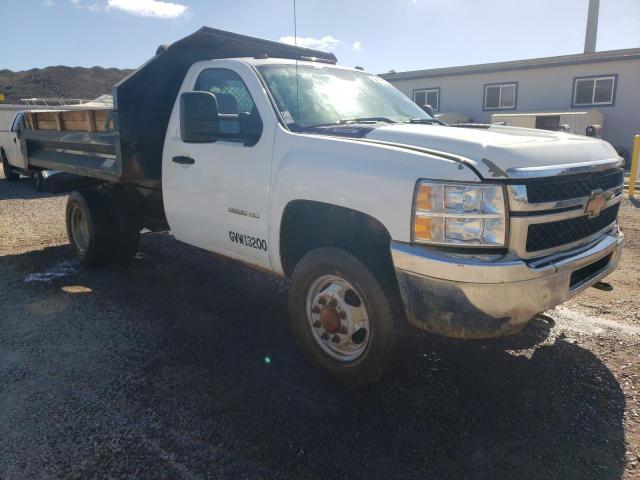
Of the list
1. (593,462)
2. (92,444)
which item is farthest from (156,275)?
(593,462)

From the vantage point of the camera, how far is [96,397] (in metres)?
3.19

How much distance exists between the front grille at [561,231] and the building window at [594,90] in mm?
20328

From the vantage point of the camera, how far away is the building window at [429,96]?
25156mm

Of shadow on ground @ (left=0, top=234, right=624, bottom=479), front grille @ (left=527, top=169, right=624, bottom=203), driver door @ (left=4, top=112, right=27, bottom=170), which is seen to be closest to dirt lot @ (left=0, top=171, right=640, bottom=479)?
shadow on ground @ (left=0, top=234, right=624, bottom=479)

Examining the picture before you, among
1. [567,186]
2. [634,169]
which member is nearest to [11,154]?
[567,186]

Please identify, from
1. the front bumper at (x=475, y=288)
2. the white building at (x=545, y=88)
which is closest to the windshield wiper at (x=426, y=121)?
the front bumper at (x=475, y=288)

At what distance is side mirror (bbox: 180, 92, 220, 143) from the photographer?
11.5 ft

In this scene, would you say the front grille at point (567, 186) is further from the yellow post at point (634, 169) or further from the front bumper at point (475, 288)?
the yellow post at point (634, 169)

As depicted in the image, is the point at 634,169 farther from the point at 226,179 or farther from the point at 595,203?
the point at 226,179

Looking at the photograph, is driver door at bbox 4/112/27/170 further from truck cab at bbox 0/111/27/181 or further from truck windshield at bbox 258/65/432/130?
truck windshield at bbox 258/65/432/130

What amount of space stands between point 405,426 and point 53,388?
226cm

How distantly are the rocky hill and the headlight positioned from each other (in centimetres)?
5134

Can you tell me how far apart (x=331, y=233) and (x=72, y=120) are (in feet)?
12.9

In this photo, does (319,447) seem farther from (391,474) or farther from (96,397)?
(96,397)
